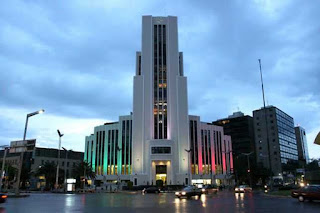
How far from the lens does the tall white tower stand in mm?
85562

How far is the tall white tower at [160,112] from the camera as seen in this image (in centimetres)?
8556

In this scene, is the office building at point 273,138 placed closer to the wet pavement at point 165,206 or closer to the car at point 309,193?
the car at point 309,193

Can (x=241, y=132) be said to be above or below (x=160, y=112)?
above

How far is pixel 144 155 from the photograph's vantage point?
88.4 metres

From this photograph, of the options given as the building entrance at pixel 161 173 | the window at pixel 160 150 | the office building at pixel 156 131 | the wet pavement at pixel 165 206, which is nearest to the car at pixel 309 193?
the wet pavement at pixel 165 206

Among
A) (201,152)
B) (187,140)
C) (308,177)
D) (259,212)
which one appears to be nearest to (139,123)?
(187,140)

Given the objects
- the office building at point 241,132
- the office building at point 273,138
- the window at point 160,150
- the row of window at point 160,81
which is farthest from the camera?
the office building at point 241,132

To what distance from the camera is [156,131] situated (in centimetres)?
9112

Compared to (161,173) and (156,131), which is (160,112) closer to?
(156,131)

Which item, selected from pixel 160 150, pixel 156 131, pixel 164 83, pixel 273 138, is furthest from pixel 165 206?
pixel 273 138

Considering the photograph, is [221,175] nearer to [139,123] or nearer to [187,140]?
[187,140]

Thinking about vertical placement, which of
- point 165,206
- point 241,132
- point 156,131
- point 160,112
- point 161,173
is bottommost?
point 165,206

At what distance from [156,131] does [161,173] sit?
13209 mm

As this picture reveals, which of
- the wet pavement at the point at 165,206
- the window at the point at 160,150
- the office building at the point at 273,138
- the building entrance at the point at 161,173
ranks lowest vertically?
the wet pavement at the point at 165,206
